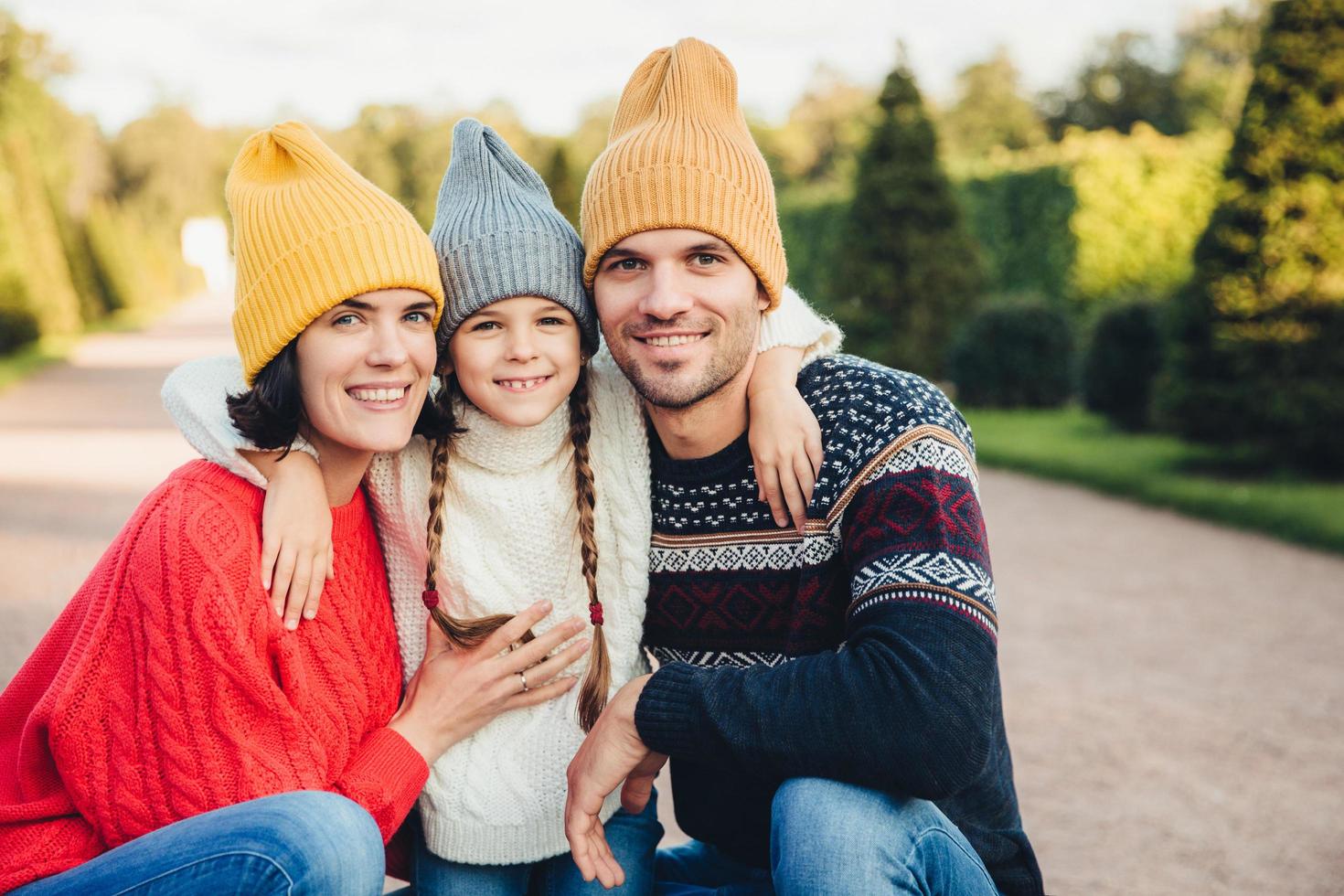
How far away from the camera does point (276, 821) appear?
74.8 inches

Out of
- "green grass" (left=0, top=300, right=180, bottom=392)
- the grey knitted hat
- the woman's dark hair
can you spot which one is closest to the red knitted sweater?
the woman's dark hair

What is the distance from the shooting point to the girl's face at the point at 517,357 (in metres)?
2.46

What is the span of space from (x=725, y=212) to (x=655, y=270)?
0.20m

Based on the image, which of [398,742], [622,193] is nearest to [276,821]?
[398,742]

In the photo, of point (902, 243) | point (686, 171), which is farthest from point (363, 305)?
point (902, 243)

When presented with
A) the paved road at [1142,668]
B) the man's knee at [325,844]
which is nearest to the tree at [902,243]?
the paved road at [1142,668]

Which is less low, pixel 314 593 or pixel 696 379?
pixel 696 379

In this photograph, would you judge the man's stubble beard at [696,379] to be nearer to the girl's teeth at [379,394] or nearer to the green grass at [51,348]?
the girl's teeth at [379,394]

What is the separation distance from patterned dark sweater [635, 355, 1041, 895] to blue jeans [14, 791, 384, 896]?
1.88 ft

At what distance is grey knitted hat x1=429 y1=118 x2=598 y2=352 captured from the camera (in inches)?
98.3

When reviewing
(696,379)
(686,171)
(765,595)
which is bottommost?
(765,595)

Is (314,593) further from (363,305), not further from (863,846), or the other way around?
(863,846)

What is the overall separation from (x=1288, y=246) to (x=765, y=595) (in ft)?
24.8

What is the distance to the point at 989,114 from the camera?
161 feet
